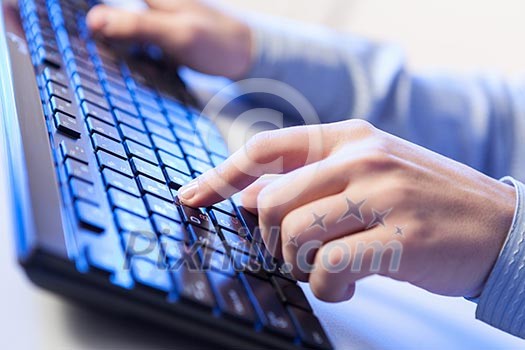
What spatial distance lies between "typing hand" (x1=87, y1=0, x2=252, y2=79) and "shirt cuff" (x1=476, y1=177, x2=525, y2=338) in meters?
0.38

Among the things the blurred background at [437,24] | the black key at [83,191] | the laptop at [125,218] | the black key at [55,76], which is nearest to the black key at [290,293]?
the laptop at [125,218]

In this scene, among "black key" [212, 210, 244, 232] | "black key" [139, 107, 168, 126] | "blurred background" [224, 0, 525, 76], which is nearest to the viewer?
"black key" [212, 210, 244, 232]

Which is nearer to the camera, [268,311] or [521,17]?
[268,311]

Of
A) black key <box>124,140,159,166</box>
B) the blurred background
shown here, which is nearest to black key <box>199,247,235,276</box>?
black key <box>124,140,159,166</box>

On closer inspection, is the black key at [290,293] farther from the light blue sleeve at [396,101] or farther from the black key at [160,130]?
the light blue sleeve at [396,101]

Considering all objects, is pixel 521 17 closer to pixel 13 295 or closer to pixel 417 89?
pixel 417 89

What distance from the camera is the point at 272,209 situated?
366 mm

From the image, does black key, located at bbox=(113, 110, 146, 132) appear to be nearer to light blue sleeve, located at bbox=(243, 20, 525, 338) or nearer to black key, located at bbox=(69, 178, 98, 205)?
black key, located at bbox=(69, 178, 98, 205)

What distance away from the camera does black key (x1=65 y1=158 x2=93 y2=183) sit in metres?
0.32

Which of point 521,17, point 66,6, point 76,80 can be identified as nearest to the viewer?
point 76,80

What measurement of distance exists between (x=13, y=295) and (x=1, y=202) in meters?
0.08

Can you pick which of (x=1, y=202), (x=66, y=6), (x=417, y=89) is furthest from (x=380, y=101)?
(x=1, y=202)

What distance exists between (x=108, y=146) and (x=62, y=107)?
0.05 m

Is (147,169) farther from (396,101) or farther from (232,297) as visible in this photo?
(396,101)
